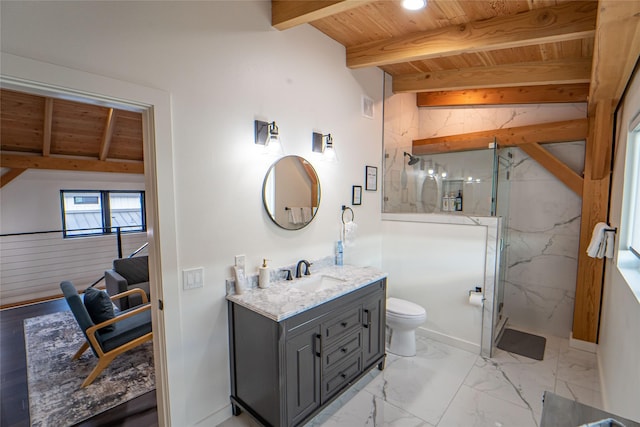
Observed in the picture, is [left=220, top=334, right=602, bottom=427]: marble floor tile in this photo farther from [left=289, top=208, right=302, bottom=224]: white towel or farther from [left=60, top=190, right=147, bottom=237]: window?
[left=60, top=190, right=147, bottom=237]: window

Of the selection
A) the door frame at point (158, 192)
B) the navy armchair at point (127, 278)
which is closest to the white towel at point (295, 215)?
the door frame at point (158, 192)

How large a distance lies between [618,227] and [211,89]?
9.74ft

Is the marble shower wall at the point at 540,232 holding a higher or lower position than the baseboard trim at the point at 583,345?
higher

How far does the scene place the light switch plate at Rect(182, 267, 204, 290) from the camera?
1.79 m

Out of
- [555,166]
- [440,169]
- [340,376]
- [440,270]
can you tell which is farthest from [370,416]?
[555,166]

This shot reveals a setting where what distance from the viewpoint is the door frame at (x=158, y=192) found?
142 centimetres

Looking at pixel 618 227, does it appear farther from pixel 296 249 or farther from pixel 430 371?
pixel 296 249

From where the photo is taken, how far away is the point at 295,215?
2451 mm

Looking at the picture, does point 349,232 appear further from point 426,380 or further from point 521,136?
point 521,136

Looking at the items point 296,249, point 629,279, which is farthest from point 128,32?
point 629,279

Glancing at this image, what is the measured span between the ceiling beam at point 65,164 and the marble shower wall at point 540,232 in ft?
16.3

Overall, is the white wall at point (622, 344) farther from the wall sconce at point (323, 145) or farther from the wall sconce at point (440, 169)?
the wall sconce at point (323, 145)

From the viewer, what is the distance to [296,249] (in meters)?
2.48

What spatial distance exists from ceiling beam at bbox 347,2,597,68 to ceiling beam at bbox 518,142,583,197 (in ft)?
5.07
